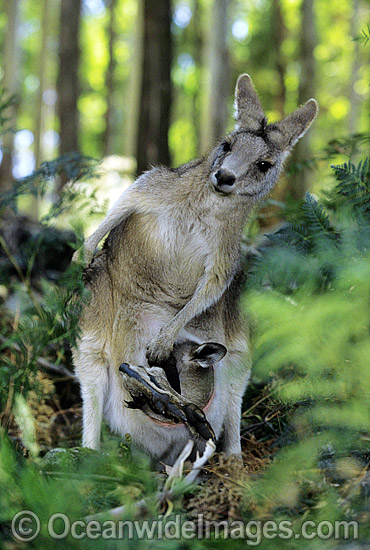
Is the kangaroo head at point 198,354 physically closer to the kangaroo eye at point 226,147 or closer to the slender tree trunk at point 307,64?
the kangaroo eye at point 226,147

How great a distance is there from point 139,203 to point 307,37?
13531mm

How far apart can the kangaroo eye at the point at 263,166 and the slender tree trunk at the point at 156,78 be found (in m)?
7.93

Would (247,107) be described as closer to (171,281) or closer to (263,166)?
(263,166)

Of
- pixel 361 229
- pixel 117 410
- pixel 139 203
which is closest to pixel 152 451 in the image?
pixel 117 410

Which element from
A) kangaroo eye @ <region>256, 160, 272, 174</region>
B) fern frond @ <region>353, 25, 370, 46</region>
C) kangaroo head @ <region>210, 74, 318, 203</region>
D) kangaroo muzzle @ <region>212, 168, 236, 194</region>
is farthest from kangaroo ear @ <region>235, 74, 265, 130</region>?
fern frond @ <region>353, 25, 370, 46</region>

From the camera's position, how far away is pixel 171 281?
123 inches

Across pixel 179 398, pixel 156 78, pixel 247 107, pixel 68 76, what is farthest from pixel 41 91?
pixel 179 398

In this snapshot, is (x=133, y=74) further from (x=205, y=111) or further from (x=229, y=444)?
(x=229, y=444)

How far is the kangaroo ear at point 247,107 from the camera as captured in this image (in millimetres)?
3379

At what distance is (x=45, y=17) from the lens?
71.5 ft

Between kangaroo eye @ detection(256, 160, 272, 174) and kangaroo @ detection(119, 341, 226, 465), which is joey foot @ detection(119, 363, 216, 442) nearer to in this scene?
kangaroo @ detection(119, 341, 226, 465)

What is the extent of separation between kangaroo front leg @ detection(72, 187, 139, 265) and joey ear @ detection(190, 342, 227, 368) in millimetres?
791

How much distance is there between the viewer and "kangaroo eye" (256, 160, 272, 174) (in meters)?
3.22

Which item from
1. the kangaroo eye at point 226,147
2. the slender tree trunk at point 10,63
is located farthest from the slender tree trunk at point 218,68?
the kangaroo eye at point 226,147
